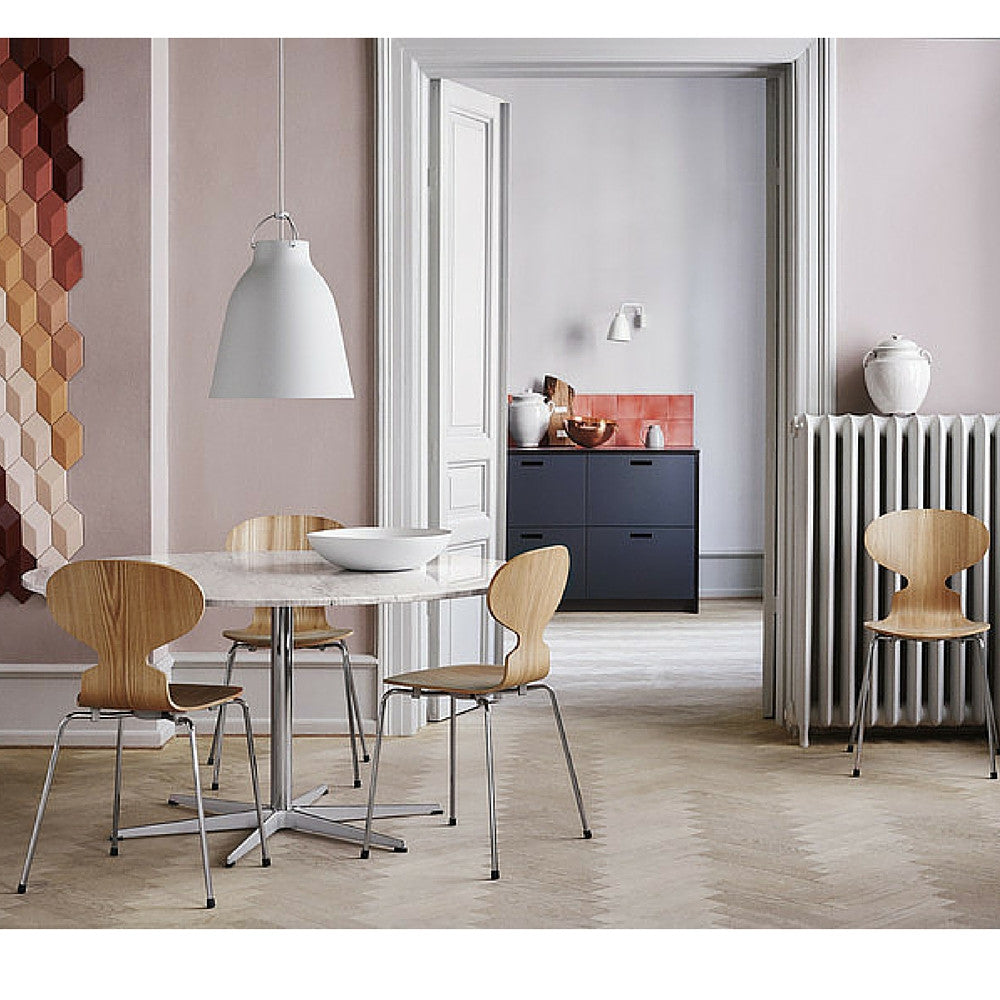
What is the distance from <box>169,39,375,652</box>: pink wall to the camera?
533 cm

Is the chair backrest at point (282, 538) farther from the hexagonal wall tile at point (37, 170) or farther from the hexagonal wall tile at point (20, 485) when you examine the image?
the hexagonal wall tile at point (37, 170)

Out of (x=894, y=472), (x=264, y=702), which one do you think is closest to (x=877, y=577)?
(x=894, y=472)

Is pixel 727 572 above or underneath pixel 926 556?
underneath

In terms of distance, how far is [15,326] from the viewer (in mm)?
5152

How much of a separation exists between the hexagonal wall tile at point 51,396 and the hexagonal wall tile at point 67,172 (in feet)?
2.14

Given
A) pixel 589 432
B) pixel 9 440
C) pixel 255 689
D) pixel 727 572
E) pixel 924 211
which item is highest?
pixel 924 211

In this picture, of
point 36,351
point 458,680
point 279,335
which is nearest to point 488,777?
point 458,680

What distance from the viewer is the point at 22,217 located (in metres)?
5.12

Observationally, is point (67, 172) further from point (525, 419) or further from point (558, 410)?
point (558, 410)

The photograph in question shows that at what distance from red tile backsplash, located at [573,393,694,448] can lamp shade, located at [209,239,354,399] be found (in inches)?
199

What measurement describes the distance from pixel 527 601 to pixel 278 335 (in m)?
1.03

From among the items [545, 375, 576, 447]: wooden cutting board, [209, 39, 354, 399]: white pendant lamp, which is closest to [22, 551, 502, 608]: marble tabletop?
[209, 39, 354, 399]: white pendant lamp

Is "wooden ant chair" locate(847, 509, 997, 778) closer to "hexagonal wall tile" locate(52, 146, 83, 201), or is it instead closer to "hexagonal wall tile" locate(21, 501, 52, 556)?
"hexagonal wall tile" locate(21, 501, 52, 556)

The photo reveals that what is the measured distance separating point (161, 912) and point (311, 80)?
3.22 m
